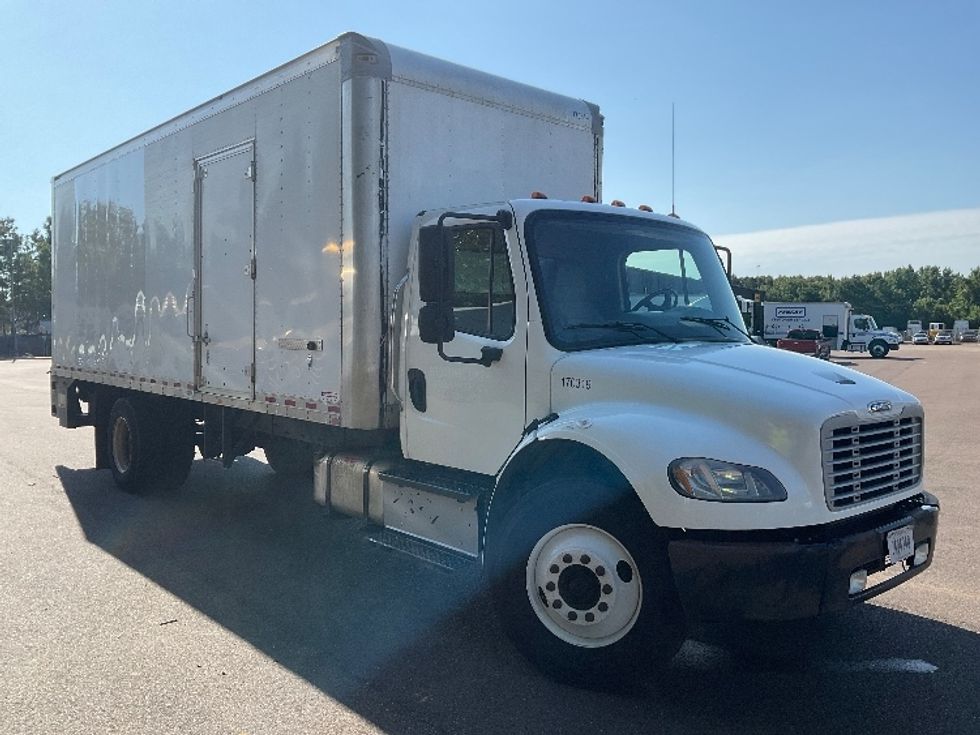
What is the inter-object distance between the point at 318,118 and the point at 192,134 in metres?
2.17

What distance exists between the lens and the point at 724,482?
3625mm

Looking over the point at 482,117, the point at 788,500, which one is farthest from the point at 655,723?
the point at 482,117

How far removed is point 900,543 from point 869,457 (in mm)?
423

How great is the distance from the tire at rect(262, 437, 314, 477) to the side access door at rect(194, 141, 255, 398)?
2.17 feet

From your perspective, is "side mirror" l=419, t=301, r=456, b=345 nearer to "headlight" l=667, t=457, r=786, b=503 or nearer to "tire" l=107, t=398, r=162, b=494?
"headlight" l=667, t=457, r=786, b=503

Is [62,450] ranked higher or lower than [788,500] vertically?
lower

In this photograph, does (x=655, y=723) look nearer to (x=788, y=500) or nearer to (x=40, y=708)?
(x=788, y=500)

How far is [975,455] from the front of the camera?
11398mm

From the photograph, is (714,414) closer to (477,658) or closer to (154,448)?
(477,658)

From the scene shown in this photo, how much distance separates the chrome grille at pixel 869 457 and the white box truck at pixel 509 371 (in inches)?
0.7

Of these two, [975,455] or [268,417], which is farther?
[975,455]

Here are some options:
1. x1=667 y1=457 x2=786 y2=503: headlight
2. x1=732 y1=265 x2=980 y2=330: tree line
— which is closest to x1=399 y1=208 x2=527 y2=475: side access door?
x1=667 y1=457 x2=786 y2=503: headlight

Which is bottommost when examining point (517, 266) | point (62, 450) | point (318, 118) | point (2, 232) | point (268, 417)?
point (62, 450)

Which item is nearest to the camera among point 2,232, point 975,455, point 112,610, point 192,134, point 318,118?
point 112,610
